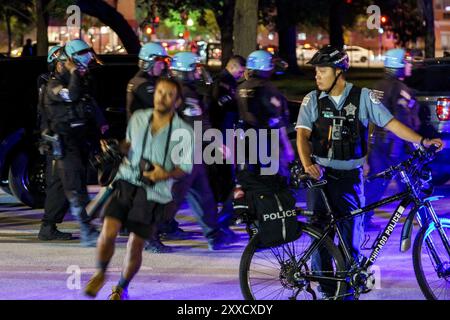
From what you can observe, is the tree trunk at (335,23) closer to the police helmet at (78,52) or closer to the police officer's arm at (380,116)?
the police helmet at (78,52)

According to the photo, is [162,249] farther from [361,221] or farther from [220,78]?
[361,221]

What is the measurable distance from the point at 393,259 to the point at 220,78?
Result: 2.78 m

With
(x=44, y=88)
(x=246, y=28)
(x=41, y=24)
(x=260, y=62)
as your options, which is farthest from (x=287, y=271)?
(x=41, y=24)

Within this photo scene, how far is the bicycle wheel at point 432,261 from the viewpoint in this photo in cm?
682

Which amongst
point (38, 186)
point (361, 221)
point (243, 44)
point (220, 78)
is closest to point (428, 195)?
point (361, 221)

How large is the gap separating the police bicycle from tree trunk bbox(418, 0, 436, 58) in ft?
87.1

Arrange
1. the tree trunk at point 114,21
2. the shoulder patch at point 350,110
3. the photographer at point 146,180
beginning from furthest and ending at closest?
the tree trunk at point 114,21
the shoulder patch at point 350,110
the photographer at point 146,180

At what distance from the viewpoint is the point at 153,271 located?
27.7 feet

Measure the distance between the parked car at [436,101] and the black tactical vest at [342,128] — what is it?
16.2ft

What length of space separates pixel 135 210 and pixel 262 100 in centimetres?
270

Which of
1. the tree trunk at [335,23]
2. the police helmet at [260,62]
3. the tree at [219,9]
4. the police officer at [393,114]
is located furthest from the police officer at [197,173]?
the tree trunk at [335,23]

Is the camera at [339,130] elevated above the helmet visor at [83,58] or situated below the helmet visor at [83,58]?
below

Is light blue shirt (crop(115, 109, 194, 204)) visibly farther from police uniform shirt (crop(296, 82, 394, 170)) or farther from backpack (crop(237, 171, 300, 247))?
police uniform shirt (crop(296, 82, 394, 170))

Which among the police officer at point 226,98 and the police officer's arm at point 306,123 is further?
the police officer at point 226,98
